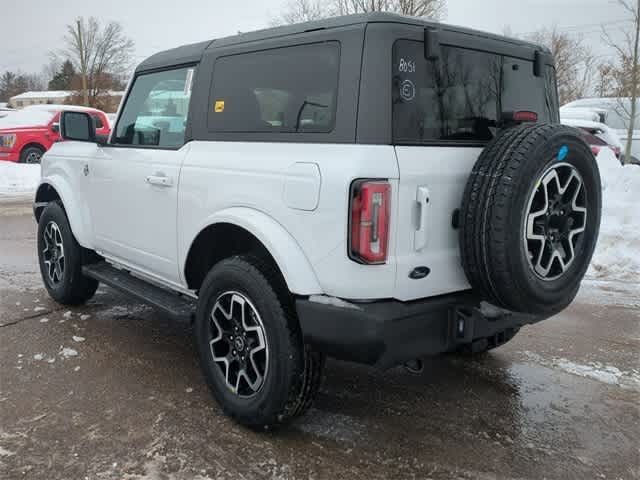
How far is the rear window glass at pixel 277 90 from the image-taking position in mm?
2713

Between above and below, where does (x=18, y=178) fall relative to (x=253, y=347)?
below

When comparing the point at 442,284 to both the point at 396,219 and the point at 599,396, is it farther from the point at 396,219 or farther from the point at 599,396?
the point at 599,396

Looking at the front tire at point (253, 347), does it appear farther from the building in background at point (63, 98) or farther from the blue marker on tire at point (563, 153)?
the building in background at point (63, 98)

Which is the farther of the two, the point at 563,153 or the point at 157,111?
the point at 157,111

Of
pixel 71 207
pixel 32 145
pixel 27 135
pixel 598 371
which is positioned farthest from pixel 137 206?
pixel 32 145

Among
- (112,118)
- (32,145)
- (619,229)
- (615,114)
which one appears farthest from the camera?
(112,118)

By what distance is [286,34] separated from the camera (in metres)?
2.95

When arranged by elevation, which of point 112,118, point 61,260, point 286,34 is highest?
point 286,34

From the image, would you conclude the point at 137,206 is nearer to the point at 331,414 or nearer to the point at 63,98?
the point at 331,414

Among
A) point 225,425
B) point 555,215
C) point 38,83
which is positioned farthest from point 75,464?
point 38,83

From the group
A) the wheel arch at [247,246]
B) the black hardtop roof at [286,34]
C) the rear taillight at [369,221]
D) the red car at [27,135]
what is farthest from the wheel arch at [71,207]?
the red car at [27,135]

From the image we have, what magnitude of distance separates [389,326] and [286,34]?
5.02 feet

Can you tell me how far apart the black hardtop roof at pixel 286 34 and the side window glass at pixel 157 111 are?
0.25 ft

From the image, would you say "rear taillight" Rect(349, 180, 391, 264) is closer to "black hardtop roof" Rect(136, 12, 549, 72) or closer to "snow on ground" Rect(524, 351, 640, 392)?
"black hardtop roof" Rect(136, 12, 549, 72)
